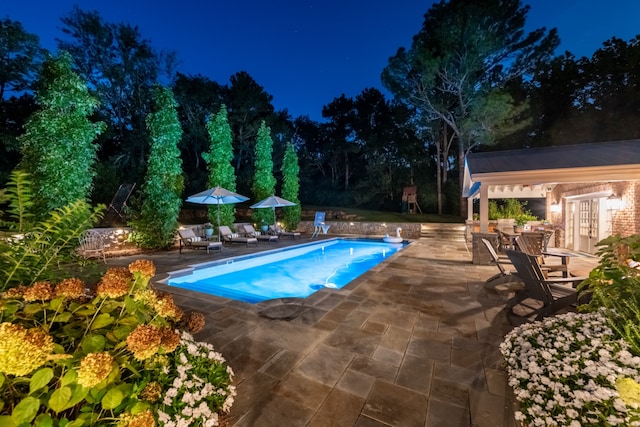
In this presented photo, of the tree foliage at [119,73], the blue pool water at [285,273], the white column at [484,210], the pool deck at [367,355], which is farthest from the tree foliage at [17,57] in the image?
the white column at [484,210]

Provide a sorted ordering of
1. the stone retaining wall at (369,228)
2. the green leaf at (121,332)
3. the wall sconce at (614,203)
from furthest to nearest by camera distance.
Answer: the stone retaining wall at (369,228)
the wall sconce at (614,203)
the green leaf at (121,332)

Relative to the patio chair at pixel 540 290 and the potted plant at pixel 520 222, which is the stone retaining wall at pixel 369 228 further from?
the patio chair at pixel 540 290

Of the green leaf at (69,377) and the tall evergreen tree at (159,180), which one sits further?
the tall evergreen tree at (159,180)

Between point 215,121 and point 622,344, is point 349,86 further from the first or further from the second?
point 622,344

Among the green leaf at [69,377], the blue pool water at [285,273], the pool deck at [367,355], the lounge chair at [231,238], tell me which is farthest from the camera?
the lounge chair at [231,238]

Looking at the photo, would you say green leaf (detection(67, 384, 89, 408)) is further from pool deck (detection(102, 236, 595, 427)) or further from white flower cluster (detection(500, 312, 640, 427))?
white flower cluster (detection(500, 312, 640, 427))

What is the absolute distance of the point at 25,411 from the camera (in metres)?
1.00

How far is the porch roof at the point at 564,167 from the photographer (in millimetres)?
6336

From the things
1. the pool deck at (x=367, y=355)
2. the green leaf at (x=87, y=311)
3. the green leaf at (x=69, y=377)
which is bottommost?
the pool deck at (x=367, y=355)

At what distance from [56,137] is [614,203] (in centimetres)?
1496

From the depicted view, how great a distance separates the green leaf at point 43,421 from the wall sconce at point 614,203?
11530 millimetres

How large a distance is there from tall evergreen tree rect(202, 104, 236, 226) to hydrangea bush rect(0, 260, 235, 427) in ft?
38.0

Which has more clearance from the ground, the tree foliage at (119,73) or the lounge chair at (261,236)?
the tree foliage at (119,73)

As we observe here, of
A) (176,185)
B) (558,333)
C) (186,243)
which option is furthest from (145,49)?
(558,333)
